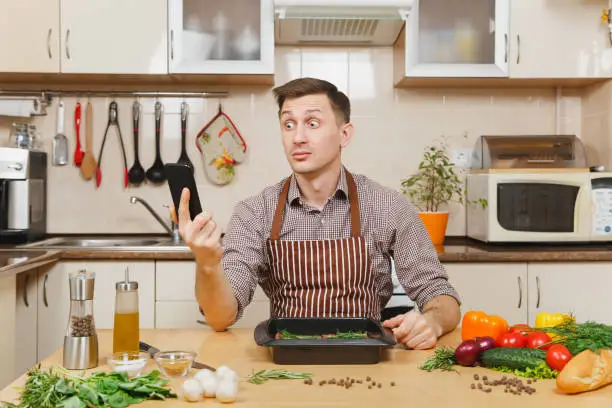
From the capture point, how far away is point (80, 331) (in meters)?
1.53

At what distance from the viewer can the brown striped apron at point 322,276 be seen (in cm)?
212

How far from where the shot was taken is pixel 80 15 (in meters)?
3.28

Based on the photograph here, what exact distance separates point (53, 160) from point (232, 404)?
267 centimetres

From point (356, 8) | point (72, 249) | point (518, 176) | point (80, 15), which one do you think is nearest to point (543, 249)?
point (518, 176)

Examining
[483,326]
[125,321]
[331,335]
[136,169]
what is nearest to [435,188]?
[136,169]

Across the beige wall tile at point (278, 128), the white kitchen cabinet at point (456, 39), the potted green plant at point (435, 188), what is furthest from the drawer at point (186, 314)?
the white kitchen cabinet at point (456, 39)

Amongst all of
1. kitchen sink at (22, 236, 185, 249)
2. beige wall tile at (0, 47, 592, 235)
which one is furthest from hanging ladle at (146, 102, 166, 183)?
kitchen sink at (22, 236, 185, 249)

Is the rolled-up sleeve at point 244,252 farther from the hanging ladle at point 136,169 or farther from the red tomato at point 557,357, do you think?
the hanging ladle at point 136,169

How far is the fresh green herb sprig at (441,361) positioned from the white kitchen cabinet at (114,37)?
2.18m

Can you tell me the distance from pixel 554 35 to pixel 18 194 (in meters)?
2.55

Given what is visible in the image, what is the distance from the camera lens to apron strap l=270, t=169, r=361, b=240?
2.20m

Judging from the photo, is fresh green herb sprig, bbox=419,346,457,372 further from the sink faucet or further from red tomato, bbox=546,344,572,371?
the sink faucet

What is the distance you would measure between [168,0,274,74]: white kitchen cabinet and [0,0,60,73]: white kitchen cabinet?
527 mm

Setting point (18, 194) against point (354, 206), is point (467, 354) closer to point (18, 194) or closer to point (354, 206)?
point (354, 206)
